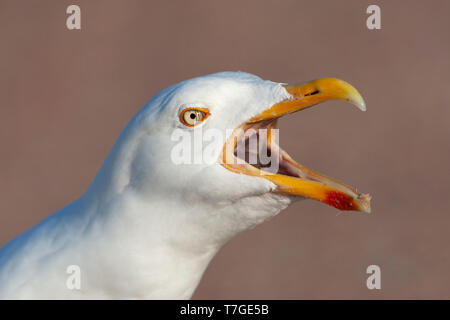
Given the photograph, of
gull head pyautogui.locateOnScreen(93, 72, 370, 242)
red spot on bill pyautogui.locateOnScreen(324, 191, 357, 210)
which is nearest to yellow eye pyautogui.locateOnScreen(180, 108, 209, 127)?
gull head pyautogui.locateOnScreen(93, 72, 370, 242)

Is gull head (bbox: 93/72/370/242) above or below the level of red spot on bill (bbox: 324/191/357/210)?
above

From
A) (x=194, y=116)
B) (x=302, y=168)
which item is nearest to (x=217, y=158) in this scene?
(x=194, y=116)

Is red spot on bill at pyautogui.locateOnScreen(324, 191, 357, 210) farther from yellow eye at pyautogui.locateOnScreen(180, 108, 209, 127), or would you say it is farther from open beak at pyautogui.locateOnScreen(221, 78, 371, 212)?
yellow eye at pyautogui.locateOnScreen(180, 108, 209, 127)

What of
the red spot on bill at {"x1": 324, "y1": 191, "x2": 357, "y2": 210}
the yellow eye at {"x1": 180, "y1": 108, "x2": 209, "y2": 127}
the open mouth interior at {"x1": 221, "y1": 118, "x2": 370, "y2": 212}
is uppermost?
the yellow eye at {"x1": 180, "y1": 108, "x2": 209, "y2": 127}

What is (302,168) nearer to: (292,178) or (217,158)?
(292,178)
